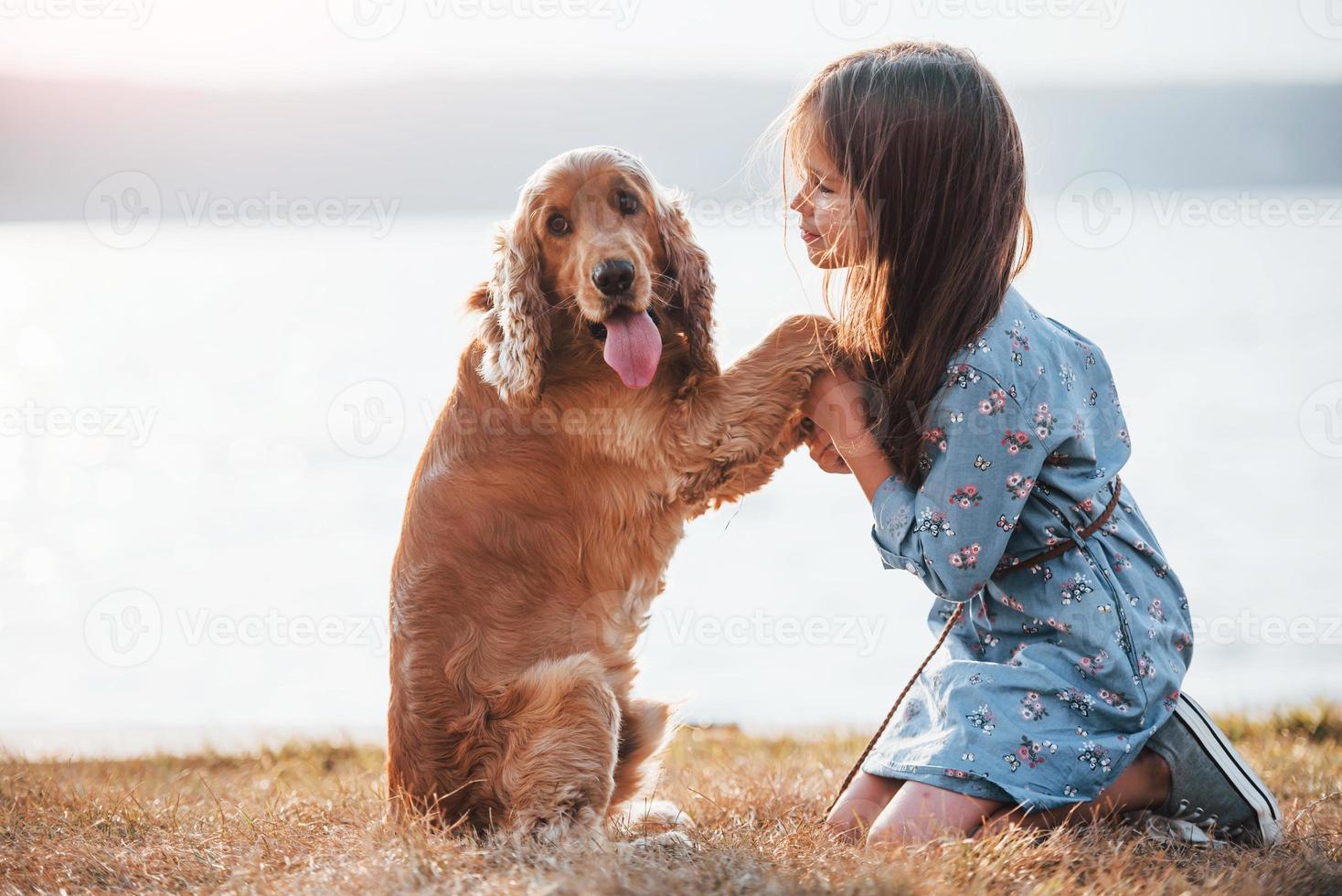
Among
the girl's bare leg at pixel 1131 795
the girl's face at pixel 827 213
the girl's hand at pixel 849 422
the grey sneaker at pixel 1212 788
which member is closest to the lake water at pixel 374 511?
the girl's face at pixel 827 213

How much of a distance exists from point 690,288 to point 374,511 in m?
4.44

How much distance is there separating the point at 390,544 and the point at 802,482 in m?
2.53

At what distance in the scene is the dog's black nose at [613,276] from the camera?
117 inches

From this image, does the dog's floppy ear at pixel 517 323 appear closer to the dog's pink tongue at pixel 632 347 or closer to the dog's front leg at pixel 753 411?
the dog's pink tongue at pixel 632 347

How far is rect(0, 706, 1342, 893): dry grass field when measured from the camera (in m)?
2.30

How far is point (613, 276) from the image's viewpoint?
298cm

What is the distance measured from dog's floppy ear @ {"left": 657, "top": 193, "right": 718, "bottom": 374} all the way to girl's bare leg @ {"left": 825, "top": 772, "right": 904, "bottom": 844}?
3.58ft

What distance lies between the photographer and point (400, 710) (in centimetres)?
296

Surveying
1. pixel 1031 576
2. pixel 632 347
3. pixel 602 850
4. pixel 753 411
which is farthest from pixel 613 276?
pixel 602 850

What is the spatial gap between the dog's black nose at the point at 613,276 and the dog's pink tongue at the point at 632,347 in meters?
0.07

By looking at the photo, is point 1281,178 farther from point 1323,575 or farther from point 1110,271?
point 1323,575

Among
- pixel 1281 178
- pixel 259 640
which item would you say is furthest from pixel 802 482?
pixel 1281 178

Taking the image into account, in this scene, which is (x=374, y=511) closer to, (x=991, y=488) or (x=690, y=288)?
(x=690, y=288)

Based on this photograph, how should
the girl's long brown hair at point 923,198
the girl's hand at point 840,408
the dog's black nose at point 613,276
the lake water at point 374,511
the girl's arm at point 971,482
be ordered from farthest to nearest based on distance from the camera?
1. the lake water at point 374,511
2. the dog's black nose at point 613,276
3. the girl's hand at point 840,408
4. the girl's long brown hair at point 923,198
5. the girl's arm at point 971,482
